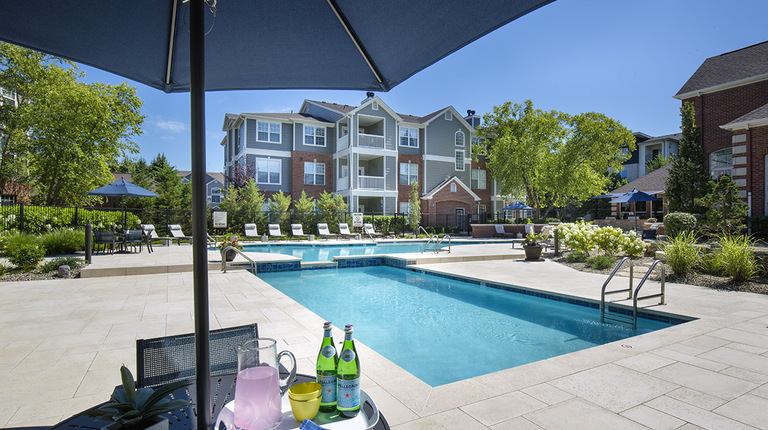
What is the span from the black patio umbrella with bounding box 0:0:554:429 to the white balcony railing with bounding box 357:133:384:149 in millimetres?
21300

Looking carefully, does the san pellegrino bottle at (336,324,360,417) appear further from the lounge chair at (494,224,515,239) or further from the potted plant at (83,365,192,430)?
the lounge chair at (494,224,515,239)

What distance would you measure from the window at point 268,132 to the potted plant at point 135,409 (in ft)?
77.5

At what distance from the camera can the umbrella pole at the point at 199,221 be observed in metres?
1.19

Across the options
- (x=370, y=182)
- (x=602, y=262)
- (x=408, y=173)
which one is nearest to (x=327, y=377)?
(x=602, y=262)

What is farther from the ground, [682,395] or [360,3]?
[360,3]

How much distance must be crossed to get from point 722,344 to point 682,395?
1674 mm

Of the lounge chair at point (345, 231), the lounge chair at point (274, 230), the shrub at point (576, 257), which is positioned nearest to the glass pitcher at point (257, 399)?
the shrub at point (576, 257)

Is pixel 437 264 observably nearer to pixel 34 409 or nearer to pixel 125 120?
pixel 34 409

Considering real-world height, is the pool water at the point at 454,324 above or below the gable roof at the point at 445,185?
below

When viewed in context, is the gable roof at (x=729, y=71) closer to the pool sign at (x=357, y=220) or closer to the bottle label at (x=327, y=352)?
the pool sign at (x=357, y=220)

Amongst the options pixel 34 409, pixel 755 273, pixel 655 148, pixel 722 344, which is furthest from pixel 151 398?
pixel 655 148

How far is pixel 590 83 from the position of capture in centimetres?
2030

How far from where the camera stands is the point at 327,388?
4.37 ft

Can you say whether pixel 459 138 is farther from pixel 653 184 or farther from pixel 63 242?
pixel 63 242
